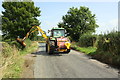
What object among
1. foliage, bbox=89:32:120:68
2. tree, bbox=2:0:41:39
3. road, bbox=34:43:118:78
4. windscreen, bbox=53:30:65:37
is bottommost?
road, bbox=34:43:118:78

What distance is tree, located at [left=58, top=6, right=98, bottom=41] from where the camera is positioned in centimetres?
4378

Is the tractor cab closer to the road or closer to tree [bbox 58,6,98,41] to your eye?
the road

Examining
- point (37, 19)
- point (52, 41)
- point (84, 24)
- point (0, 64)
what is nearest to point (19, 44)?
point (52, 41)

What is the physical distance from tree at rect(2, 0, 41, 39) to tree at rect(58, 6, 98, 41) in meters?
16.7

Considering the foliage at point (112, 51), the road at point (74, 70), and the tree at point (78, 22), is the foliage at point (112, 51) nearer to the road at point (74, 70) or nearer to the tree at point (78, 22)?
the road at point (74, 70)

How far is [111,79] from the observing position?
652 cm

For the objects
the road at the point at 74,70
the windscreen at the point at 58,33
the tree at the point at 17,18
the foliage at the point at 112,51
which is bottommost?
the road at the point at 74,70

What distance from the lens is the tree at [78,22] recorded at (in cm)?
4378

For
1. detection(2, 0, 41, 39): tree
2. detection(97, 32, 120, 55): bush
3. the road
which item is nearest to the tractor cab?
detection(97, 32, 120, 55): bush

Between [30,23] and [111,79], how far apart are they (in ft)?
75.8

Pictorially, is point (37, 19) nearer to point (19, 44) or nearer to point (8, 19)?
point (8, 19)

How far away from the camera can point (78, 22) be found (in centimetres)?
4512

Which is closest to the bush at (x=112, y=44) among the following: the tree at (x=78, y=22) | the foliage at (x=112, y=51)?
the foliage at (x=112, y=51)

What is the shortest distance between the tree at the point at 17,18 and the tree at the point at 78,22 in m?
16.7
